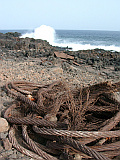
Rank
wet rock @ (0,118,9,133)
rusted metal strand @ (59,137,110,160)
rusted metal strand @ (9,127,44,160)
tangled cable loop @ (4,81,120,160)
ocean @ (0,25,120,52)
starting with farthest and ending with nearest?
ocean @ (0,25,120,52), wet rock @ (0,118,9,133), rusted metal strand @ (9,127,44,160), tangled cable loop @ (4,81,120,160), rusted metal strand @ (59,137,110,160)

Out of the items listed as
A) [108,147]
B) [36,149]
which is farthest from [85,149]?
[36,149]

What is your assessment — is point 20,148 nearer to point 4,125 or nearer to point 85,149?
point 4,125

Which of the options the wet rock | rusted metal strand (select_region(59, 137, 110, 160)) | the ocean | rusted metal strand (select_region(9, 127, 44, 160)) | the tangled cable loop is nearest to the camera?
rusted metal strand (select_region(59, 137, 110, 160))

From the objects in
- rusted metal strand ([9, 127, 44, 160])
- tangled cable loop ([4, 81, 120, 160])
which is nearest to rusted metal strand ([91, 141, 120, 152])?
tangled cable loop ([4, 81, 120, 160])

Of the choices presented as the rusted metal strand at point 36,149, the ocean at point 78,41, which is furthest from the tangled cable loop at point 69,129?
the ocean at point 78,41

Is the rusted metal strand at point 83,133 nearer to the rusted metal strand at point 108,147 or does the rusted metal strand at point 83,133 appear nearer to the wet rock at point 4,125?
the rusted metal strand at point 108,147

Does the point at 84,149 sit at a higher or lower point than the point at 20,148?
higher

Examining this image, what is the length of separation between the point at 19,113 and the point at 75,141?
1435 mm

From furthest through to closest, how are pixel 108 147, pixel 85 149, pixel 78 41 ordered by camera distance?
pixel 78 41
pixel 108 147
pixel 85 149

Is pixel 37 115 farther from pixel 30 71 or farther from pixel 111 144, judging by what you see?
pixel 30 71

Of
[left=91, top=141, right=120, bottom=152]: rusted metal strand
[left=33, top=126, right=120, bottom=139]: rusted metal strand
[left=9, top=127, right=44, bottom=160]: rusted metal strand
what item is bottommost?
[left=9, top=127, right=44, bottom=160]: rusted metal strand

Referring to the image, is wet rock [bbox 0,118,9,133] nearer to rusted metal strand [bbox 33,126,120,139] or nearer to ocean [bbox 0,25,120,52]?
rusted metal strand [bbox 33,126,120,139]

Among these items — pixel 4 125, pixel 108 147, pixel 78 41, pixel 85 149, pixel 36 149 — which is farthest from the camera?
pixel 78 41

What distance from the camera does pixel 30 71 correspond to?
20.8 feet
